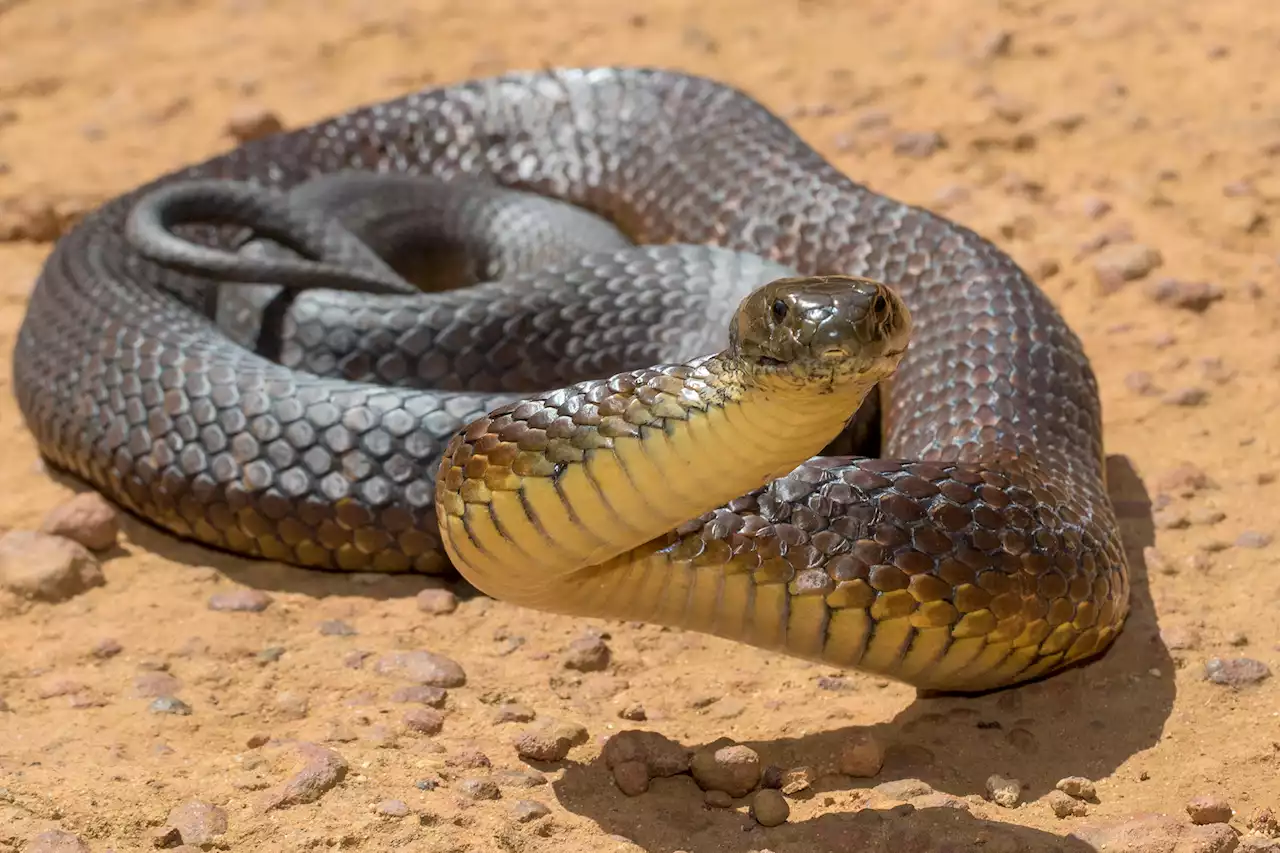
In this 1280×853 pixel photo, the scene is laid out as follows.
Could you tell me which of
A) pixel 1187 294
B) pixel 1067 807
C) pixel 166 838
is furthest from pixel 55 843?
pixel 1187 294

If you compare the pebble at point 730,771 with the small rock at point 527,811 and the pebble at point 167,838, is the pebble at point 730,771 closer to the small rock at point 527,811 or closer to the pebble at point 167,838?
the small rock at point 527,811

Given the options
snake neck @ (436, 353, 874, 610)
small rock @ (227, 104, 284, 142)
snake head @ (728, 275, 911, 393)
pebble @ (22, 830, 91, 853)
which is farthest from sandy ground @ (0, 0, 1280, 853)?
snake head @ (728, 275, 911, 393)

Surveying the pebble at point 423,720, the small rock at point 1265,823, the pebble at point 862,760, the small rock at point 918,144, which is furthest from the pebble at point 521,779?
the small rock at point 918,144

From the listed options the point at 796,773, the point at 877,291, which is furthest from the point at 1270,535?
the point at 877,291

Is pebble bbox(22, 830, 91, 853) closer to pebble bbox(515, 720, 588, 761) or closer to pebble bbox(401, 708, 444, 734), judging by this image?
pebble bbox(401, 708, 444, 734)

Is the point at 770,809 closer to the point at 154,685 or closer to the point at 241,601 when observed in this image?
the point at 154,685

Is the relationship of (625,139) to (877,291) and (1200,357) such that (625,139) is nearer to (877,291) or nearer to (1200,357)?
(1200,357)
